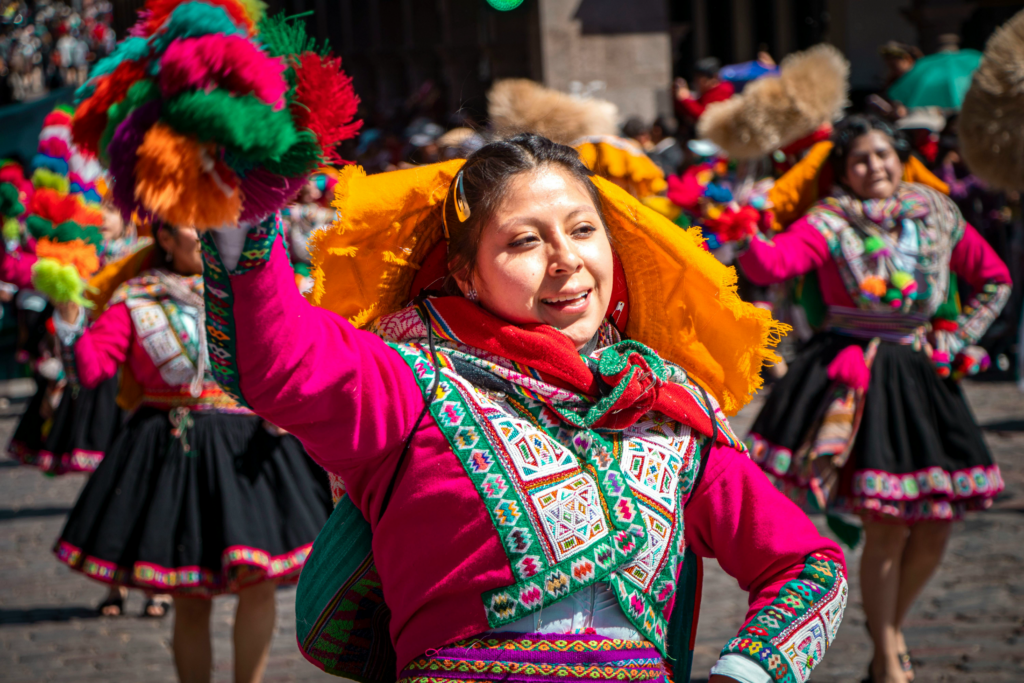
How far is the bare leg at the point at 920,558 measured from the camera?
166 inches

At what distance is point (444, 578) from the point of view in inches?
69.0

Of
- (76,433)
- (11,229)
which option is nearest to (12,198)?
(11,229)

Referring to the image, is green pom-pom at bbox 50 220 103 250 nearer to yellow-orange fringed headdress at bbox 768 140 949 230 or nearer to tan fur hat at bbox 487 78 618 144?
tan fur hat at bbox 487 78 618 144

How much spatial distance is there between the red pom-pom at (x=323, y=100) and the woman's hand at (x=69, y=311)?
3323 mm

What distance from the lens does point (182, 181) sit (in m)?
1.28

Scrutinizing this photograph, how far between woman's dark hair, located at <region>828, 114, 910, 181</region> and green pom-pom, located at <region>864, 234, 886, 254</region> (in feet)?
1.14

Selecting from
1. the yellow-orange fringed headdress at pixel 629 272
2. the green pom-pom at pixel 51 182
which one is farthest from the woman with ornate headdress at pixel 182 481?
the yellow-orange fringed headdress at pixel 629 272

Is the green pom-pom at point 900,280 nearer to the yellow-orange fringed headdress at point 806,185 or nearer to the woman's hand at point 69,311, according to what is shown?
the yellow-orange fringed headdress at point 806,185

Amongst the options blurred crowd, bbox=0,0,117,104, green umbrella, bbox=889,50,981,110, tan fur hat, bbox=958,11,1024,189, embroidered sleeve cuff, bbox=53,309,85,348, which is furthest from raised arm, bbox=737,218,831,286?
blurred crowd, bbox=0,0,117,104

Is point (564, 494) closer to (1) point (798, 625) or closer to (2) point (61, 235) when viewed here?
(1) point (798, 625)

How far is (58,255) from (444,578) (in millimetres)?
3033

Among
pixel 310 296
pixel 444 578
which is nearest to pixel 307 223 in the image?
pixel 310 296

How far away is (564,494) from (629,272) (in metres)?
0.55

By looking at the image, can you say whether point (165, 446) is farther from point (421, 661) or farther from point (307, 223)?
point (307, 223)
